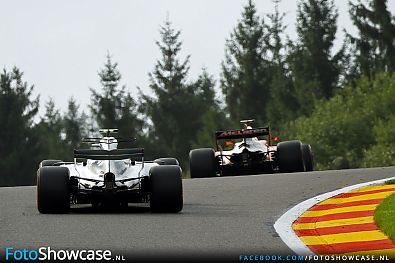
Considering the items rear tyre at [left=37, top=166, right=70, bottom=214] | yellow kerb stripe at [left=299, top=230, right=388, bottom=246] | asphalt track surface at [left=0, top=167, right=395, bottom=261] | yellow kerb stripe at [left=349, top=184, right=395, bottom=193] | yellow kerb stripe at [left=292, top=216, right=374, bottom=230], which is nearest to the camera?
asphalt track surface at [left=0, top=167, right=395, bottom=261]

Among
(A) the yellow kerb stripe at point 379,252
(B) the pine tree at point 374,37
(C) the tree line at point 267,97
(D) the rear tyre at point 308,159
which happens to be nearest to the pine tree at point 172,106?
(C) the tree line at point 267,97

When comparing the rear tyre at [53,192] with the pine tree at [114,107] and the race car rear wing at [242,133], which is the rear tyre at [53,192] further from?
the pine tree at [114,107]

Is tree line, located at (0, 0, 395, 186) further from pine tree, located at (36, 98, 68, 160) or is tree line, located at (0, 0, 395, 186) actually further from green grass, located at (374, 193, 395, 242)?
green grass, located at (374, 193, 395, 242)

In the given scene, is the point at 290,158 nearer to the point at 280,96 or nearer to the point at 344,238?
the point at 344,238

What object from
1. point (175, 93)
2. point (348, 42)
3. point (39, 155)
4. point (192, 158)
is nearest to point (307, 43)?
point (348, 42)

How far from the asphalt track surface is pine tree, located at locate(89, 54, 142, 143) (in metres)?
67.6

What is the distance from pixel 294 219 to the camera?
14547mm

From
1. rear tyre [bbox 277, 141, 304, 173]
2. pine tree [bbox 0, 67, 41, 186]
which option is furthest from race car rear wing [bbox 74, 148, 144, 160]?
pine tree [bbox 0, 67, 41, 186]

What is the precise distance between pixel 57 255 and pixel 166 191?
16.9ft

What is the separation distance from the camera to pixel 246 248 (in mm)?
11383

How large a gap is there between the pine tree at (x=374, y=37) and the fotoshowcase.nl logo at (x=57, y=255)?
64.8 metres

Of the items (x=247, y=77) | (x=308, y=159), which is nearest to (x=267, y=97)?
(x=247, y=77)

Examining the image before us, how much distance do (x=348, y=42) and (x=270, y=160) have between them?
51.0 metres

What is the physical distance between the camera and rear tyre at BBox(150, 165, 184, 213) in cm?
1582
